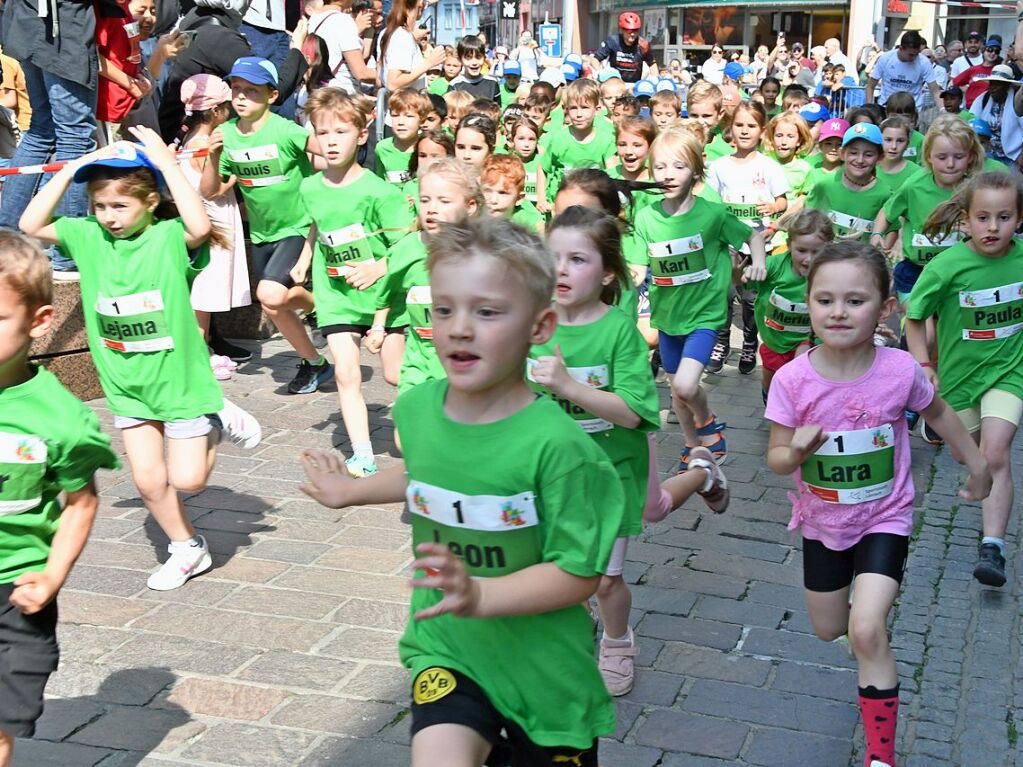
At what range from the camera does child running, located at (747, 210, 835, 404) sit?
7383 millimetres

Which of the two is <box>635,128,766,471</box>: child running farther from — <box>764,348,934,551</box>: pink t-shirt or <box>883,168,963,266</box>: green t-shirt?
<box>764,348,934,551</box>: pink t-shirt

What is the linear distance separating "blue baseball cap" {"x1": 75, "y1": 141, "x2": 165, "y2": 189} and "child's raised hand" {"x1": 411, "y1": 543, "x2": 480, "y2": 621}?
2934mm

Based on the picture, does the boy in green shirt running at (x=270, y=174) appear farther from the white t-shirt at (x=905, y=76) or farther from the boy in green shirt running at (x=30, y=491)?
the white t-shirt at (x=905, y=76)

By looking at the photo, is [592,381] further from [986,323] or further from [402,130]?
[402,130]

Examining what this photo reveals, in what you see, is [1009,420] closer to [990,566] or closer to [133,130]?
[990,566]

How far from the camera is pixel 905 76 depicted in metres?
19.6

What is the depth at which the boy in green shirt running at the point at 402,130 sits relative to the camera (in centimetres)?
987

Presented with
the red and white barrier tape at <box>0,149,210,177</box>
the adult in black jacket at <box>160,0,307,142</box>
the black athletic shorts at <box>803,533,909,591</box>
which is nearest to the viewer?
the black athletic shorts at <box>803,533,909,591</box>

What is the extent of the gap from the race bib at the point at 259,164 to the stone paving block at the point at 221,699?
4.66 m

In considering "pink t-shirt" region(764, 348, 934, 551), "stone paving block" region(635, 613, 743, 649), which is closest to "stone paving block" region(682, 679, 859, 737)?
"stone paving block" region(635, 613, 743, 649)

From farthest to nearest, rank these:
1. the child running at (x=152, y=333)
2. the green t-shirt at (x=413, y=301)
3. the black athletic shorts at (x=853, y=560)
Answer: the green t-shirt at (x=413, y=301) < the child running at (x=152, y=333) < the black athletic shorts at (x=853, y=560)

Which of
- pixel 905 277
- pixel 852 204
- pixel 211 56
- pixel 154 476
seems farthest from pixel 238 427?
pixel 852 204

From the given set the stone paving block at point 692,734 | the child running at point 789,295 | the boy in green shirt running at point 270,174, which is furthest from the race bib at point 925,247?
the stone paving block at point 692,734

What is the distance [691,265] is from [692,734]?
3418mm
